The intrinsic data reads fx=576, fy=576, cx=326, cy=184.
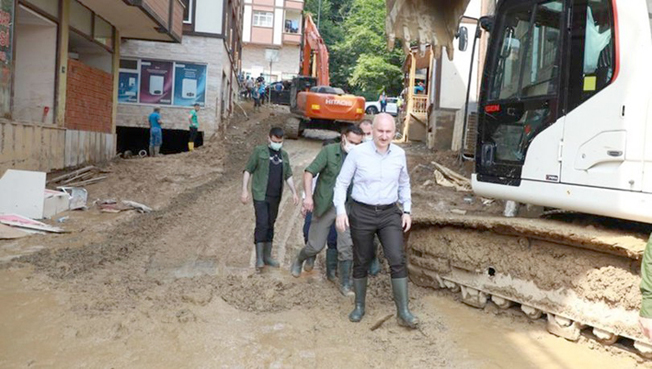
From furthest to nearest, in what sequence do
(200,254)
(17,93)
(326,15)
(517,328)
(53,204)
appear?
(326,15) < (17,93) < (53,204) < (200,254) < (517,328)

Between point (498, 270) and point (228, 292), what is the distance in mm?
2566

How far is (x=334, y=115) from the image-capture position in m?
19.9

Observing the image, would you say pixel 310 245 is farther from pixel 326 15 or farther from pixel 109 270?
pixel 326 15

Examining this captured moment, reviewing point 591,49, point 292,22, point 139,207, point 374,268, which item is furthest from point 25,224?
point 292,22

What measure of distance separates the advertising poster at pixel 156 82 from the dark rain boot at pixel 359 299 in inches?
629

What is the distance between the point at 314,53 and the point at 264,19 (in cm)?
2797

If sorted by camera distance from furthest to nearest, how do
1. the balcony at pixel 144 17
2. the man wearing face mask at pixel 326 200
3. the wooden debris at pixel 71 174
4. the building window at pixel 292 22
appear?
the building window at pixel 292 22 < the balcony at pixel 144 17 < the wooden debris at pixel 71 174 < the man wearing face mask at pixel 326 200

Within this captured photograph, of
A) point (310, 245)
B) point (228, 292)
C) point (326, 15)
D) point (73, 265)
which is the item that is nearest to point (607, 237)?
point (310, 245)

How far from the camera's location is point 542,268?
487 centimetres

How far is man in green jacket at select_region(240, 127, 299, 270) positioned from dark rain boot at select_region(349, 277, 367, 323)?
185cm

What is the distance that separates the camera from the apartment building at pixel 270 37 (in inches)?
2060

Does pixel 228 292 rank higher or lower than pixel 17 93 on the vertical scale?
lower

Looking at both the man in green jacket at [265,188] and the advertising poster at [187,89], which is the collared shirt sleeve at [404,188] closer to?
the man in green jacket at [265,188]

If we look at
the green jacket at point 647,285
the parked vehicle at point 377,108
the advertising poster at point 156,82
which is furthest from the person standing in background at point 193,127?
the parked vehicle at point 377,108
